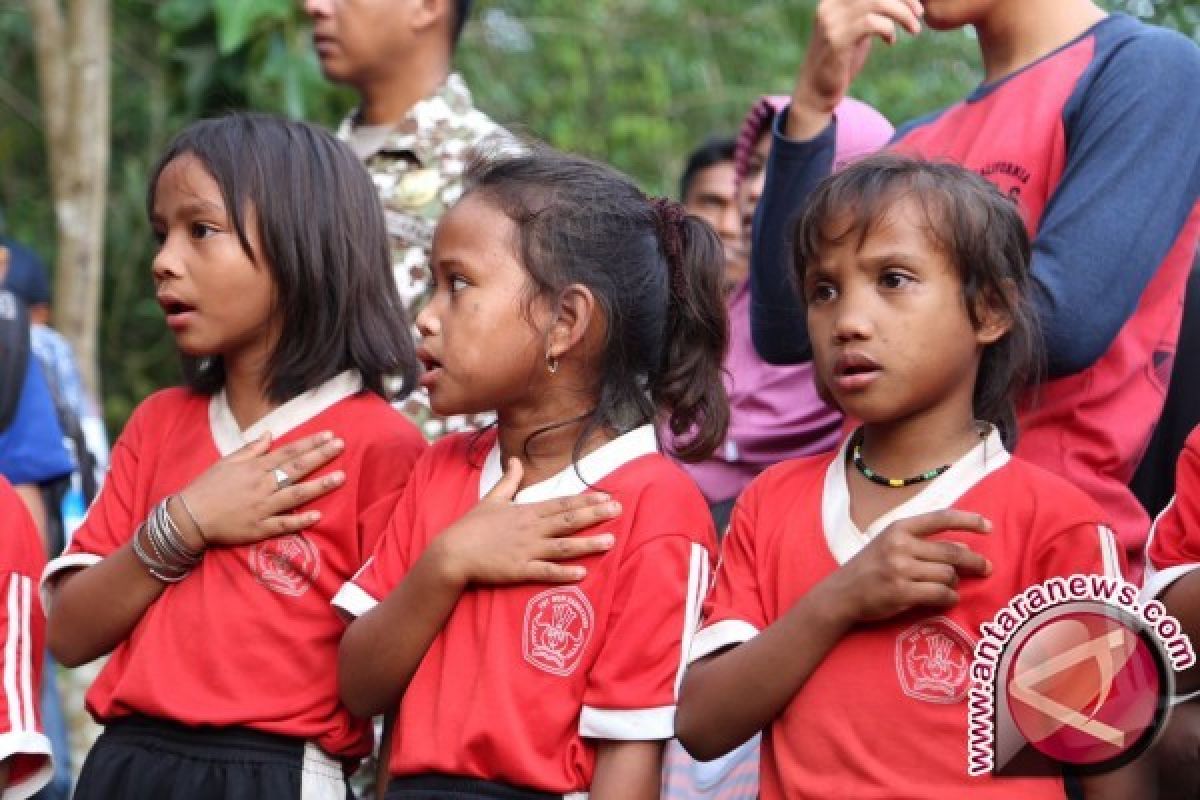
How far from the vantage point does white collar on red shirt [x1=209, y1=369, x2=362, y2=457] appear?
11.1 feet

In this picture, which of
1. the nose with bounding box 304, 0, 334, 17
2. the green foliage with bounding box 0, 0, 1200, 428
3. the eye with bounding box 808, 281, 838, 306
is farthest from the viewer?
the green foliage with bounding box 0, 0, 1200, 428

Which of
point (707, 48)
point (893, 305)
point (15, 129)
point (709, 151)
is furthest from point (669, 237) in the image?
point (707, 48)

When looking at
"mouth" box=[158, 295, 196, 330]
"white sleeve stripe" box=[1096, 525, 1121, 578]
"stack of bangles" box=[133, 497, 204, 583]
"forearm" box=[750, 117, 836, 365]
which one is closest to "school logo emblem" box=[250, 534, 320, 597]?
"stack of bangles" box=[133, 497, 204, 583]

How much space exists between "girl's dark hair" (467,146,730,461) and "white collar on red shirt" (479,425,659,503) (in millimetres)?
53

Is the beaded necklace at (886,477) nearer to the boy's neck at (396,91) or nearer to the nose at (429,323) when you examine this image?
the nose at (429,323)

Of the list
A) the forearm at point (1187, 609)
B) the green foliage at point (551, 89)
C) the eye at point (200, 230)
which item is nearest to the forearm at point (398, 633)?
the eye at point (200, 230)

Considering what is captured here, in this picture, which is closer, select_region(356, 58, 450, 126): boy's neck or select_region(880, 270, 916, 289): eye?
select_region(880, 270, 916, 289): eye

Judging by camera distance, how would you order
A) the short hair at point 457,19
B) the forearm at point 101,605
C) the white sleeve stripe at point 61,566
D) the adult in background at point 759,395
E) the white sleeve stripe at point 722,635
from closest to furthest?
the white sleeve stripe at point 722,635, the forearm at point 101,605, the white sleeve stripe at point 61,566, the adult in background at point 759,395, the short hair at point 457,19

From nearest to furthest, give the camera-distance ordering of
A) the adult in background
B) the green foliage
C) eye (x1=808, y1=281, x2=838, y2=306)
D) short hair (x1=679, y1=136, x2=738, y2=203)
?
eye (x1=808, y1=281, x2=838, y2=306) → the adult in background → short hair (x1=679, y1=136, x2=738, y2=203) → the green foliage

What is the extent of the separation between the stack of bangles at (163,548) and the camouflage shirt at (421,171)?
0.83 m

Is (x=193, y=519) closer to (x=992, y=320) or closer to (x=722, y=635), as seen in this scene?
(x=722, y=635)

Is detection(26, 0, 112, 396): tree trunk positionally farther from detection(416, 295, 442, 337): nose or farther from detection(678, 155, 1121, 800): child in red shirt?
detection(678, 155, 1121, 800): child in red shirt

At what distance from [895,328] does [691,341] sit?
550 millimetres

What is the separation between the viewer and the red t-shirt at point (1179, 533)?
2744 mm
